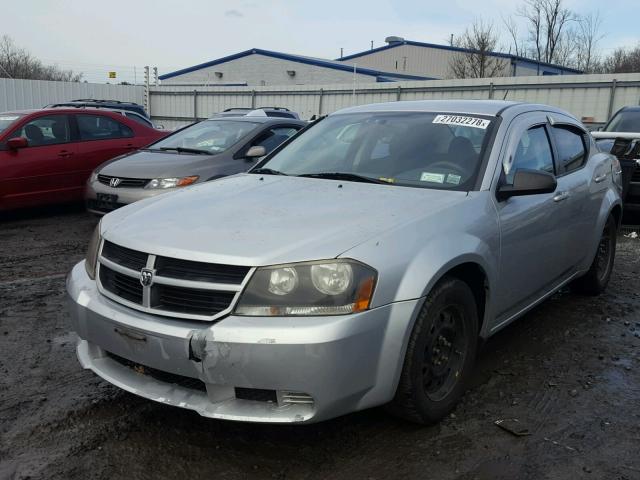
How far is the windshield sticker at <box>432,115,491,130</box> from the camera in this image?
3.79 metres

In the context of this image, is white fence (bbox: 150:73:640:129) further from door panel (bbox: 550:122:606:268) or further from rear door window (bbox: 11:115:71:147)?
door panel (bbox: 550:122:606:268)

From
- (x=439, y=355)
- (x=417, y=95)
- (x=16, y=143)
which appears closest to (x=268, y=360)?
(x=439, y=355)

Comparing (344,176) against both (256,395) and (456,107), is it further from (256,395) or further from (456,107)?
(256,395)

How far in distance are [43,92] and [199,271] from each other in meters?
22.9

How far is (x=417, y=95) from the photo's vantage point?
19.9 metres

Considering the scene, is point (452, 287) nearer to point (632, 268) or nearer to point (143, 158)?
point (632, 268)

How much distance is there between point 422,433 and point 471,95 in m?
17.5

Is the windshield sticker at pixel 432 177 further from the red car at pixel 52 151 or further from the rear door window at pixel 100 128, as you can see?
the rear door window at pixel 100 128

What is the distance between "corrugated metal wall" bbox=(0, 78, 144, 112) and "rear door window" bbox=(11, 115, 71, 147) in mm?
14716

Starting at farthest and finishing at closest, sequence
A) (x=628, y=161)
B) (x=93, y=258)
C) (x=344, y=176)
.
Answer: (x=628, y=161) < (x=344, y=176) < (x=93, y=258)

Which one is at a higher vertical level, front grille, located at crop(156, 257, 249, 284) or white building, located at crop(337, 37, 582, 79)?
white building, located at crop(337, 37, 582, 79)

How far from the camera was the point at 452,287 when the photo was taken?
2.97 metres

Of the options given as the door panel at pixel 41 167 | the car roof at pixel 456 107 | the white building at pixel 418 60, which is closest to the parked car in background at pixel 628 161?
the car roof at pixel 456 107

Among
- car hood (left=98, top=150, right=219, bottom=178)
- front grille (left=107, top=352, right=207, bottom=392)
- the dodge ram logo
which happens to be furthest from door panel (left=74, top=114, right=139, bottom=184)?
the dodge ram logo
